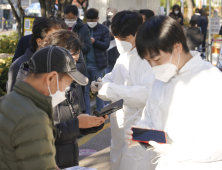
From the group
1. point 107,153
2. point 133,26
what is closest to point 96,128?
point 133,26

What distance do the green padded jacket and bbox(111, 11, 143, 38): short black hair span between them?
1705 mm

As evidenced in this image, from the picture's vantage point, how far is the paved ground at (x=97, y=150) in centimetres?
480

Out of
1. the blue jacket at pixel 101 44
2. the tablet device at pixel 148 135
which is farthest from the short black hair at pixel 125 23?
the blue jacket at pixel 101 44

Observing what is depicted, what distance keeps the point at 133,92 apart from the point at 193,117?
40.2 inches

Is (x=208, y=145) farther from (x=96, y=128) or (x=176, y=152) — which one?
(x=96, y=128)

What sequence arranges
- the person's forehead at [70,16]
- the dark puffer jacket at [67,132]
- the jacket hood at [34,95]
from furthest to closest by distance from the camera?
the person's forehead at [70,16] < the dark puffer jacket at [67,132] < the jacket hood at [34,95]

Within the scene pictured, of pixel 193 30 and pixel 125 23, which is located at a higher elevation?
pixel 125 23

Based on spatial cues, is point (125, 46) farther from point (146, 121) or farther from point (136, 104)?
point (146, 121)

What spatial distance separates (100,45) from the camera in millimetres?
6918

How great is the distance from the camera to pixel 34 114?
5.42 ft

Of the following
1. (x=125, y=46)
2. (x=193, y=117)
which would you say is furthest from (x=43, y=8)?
(x=193, y=117)

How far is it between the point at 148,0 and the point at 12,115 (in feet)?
40.5

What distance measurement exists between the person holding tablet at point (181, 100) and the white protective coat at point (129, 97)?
0.68m

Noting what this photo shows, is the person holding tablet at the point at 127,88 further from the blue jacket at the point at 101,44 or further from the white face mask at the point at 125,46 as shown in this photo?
the blue jacket at the point at 101,44
